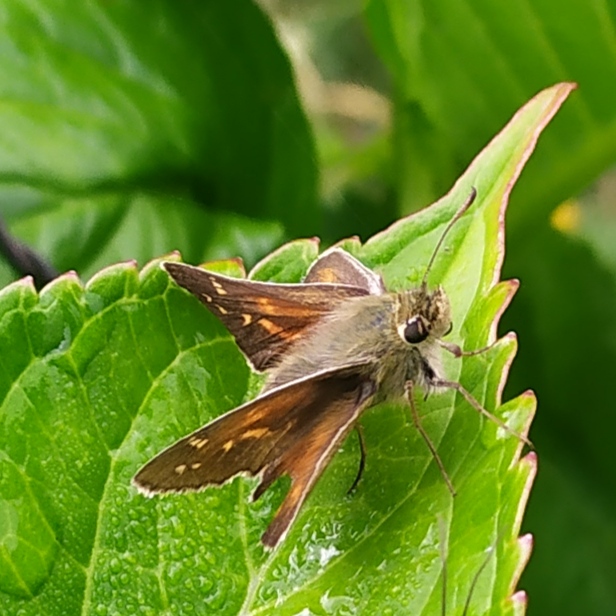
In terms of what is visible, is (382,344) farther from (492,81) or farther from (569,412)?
(569,412)

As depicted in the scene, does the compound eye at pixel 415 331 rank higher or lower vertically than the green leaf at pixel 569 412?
higher

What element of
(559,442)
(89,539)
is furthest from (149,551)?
(559,442)

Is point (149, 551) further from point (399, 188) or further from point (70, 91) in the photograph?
point (399, 188)

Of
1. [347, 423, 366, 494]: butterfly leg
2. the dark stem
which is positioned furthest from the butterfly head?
the dark stem

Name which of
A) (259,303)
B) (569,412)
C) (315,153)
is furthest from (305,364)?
(569,412)

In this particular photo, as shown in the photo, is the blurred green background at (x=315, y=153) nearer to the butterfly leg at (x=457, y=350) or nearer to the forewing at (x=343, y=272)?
the forewing at (x=343, y=272)

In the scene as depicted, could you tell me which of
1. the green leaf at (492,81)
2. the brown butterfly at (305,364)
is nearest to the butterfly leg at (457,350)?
the brown butterfly at (305,364)

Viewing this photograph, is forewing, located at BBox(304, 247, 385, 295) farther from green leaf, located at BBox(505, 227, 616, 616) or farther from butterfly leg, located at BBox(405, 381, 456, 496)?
green leaf, located at BBox(505, 227, 616, 616)
